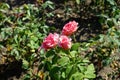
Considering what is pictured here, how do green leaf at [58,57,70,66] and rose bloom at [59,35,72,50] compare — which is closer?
rose bloom at [59,35,72,50]

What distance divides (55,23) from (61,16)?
0.54 ft

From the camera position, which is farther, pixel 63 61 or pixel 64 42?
pixel 63 61

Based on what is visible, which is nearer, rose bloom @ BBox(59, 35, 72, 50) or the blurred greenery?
rose bloom @ BBox(59, 35, 72, 50)

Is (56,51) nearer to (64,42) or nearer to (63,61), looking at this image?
(63,61)

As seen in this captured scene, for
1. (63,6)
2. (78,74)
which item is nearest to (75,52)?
(78,74)

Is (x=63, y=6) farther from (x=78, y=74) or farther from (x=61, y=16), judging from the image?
(x=78, y=74)

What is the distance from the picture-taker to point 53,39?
245 centimetres

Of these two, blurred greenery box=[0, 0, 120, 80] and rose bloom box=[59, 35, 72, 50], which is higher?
rose bloom box=[59, 35, 72, 50]

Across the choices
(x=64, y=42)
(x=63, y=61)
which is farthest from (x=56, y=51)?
(x=64, y=42)

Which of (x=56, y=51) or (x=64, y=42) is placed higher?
(x=64, y=42)

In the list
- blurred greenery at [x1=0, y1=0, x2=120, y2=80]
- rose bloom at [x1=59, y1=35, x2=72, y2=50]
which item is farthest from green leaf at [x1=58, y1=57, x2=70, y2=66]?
rose bloom at [x1=59, y1=35, x2=72, y2=50]

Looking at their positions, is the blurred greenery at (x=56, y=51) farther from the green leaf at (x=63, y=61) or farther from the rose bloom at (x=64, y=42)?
the rose bloom at (x=64, y=42)

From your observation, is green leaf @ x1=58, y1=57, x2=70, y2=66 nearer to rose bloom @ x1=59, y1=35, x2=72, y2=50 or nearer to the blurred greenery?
the blurred greenery

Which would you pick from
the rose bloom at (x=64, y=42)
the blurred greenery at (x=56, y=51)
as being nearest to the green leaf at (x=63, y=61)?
the blurred greenery at (x=56, y=51)
